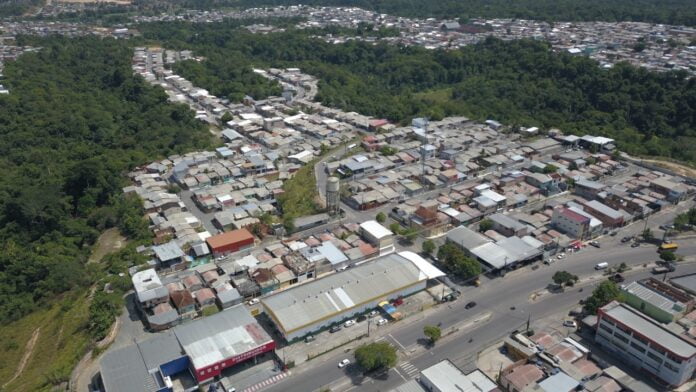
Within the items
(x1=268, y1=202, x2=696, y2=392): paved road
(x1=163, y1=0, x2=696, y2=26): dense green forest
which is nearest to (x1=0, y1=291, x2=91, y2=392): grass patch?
(x1=268, y1=202, x2=696, y2=392): paved road

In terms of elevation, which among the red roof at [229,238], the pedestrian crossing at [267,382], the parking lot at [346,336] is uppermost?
the red roof at [229,238]

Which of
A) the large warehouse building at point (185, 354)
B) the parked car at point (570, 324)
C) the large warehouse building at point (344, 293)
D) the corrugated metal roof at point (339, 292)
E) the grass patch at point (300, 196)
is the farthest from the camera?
the grass patch at point (300, 196)

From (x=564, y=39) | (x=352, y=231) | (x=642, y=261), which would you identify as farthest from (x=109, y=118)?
(x=564, y=39)

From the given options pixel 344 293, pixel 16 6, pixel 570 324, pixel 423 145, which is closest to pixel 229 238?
pixel 344 293

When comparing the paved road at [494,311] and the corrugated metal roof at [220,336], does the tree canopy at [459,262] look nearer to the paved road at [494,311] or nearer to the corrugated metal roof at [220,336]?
the paved road at [494,311]

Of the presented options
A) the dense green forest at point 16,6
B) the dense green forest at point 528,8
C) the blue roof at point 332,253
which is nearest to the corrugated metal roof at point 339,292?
the blue roof at point 332,253
